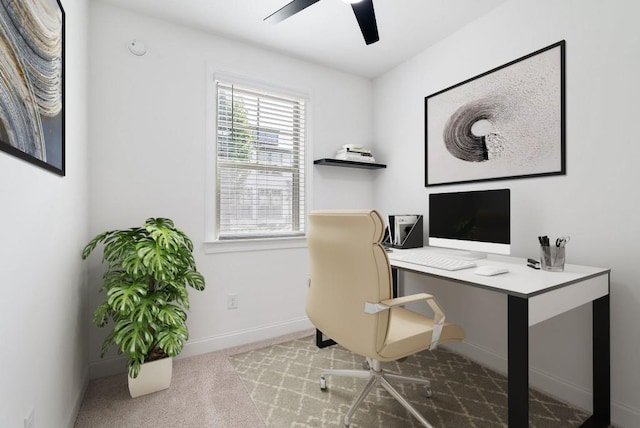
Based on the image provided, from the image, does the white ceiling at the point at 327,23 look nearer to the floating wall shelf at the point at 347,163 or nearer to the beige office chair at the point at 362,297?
the floating wall shelf at the point at 347,163

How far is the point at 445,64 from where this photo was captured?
248cm

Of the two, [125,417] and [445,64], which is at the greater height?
[445,64]

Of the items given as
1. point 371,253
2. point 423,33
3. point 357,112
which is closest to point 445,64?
point 423,33

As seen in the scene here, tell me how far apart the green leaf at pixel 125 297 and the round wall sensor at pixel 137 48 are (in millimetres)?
1671

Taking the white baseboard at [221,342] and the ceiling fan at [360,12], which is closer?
the ceiling fan at [360,12]

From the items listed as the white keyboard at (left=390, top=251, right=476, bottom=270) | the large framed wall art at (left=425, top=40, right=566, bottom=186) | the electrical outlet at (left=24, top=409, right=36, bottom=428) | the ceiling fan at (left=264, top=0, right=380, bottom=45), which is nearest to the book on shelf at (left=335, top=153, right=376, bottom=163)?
the large framed wall art at (left=425, top=40, right=566, bottom=186)

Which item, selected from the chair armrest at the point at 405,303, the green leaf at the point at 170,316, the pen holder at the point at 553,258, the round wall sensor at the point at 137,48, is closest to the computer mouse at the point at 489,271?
the pen holder at the point at 553,258

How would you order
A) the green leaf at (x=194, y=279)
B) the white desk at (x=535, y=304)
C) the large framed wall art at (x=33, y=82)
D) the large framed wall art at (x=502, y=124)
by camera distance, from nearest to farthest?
1. the large framed wall art at (x=33, y=82)
2. the white desk at (x=535, y=304)
3. the large framed wall art at (x=502, y=124)
4. the green leaf at (x=194, y=279)

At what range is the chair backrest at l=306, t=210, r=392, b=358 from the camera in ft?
4.22

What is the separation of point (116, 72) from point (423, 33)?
240 centimetres

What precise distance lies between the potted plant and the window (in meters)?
0.64

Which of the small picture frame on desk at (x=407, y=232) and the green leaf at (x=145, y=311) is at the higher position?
the small picture frame on desk at (x=407, y=232)

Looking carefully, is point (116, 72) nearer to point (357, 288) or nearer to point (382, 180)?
point (357, 288)

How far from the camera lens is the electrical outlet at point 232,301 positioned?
97.3 inches
